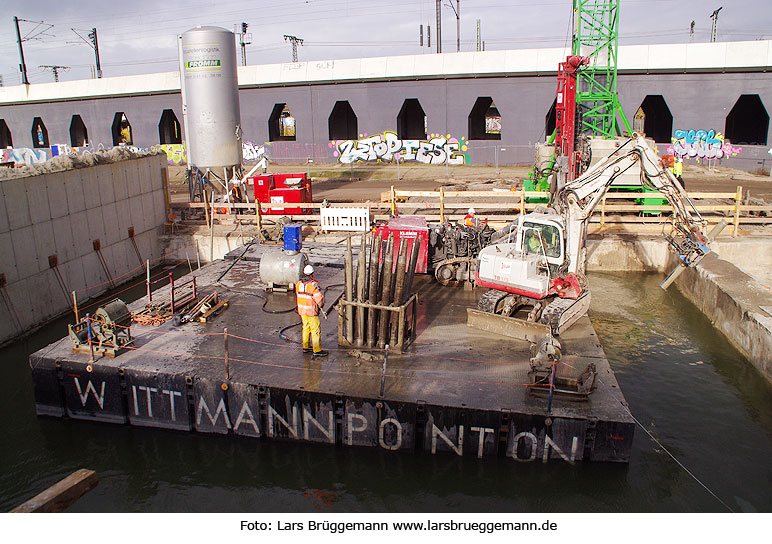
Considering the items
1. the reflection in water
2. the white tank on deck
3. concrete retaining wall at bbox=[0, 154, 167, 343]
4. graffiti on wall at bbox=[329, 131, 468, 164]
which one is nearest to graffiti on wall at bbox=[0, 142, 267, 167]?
graffiti on wall at bbox=[329, 131, 468, 164]

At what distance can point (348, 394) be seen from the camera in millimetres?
10516

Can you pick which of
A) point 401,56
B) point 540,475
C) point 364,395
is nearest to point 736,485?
point 540,475

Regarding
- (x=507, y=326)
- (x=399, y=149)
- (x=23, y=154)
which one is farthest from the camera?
(x=23, y=154)

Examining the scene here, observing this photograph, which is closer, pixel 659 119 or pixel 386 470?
pixel 386 470

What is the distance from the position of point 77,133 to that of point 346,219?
42.4 meters

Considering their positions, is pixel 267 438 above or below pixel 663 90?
below

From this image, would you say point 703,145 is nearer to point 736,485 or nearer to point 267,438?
point 736,485

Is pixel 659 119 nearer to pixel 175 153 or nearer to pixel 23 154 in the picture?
pixel 175 153

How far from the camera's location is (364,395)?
414 inches

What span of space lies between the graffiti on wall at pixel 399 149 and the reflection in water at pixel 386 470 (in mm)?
29715

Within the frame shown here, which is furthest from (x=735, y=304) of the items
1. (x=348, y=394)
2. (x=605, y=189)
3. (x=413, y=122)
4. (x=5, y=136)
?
(x=5, y=136)

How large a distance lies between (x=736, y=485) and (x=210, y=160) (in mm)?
21443

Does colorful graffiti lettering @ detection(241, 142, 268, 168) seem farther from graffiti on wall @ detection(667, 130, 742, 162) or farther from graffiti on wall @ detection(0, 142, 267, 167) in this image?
graffiti on wall @ detection(667, 130, 742, 162)

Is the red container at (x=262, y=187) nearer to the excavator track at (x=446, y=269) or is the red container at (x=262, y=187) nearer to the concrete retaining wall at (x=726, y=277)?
the excavator track at (x=446, y=269)
